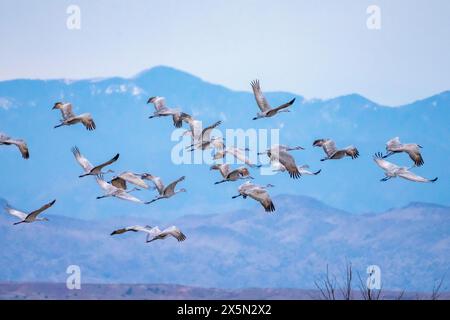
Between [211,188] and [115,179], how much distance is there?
64.9ft

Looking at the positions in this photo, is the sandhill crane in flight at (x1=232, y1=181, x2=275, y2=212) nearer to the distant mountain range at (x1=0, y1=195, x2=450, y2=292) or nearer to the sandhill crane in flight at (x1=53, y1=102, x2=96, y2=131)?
the sandhill crane in flight at (x1=53, y1=102, x2=96, y2=131)

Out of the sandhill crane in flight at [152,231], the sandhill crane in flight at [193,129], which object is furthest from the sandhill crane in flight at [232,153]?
the sandhill crane in flight at [152,231]

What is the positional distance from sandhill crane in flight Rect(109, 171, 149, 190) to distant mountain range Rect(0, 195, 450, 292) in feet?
60.4

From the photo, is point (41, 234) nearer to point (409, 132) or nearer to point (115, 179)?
point (409, 132)

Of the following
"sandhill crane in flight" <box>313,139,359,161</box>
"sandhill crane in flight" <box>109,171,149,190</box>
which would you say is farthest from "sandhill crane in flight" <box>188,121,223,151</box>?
"sandhill crane in flight" <box>313,139,359,161</box>

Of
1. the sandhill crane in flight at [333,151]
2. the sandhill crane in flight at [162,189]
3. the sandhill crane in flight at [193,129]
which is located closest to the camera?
the sandhill crane in flight at [162,189]

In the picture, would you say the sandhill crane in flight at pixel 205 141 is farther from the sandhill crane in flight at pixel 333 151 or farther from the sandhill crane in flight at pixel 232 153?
the sandhill crane in flight at pixel 333 151

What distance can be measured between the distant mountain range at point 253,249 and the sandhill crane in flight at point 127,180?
60.4 ft

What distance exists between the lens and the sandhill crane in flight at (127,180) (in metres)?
18.3

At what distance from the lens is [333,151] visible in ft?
65.3

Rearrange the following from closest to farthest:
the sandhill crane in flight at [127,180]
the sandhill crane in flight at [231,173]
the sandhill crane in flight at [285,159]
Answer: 1. the sandhill crane in flight at [285,159]
2. the sandhill crane in flight at [127,180]
3. the sandhill crane in flight at [231,173]

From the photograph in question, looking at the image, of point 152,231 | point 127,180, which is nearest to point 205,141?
point 127,180

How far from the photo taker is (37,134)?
3841 centimetres

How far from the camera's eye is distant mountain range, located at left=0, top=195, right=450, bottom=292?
3816 cm
